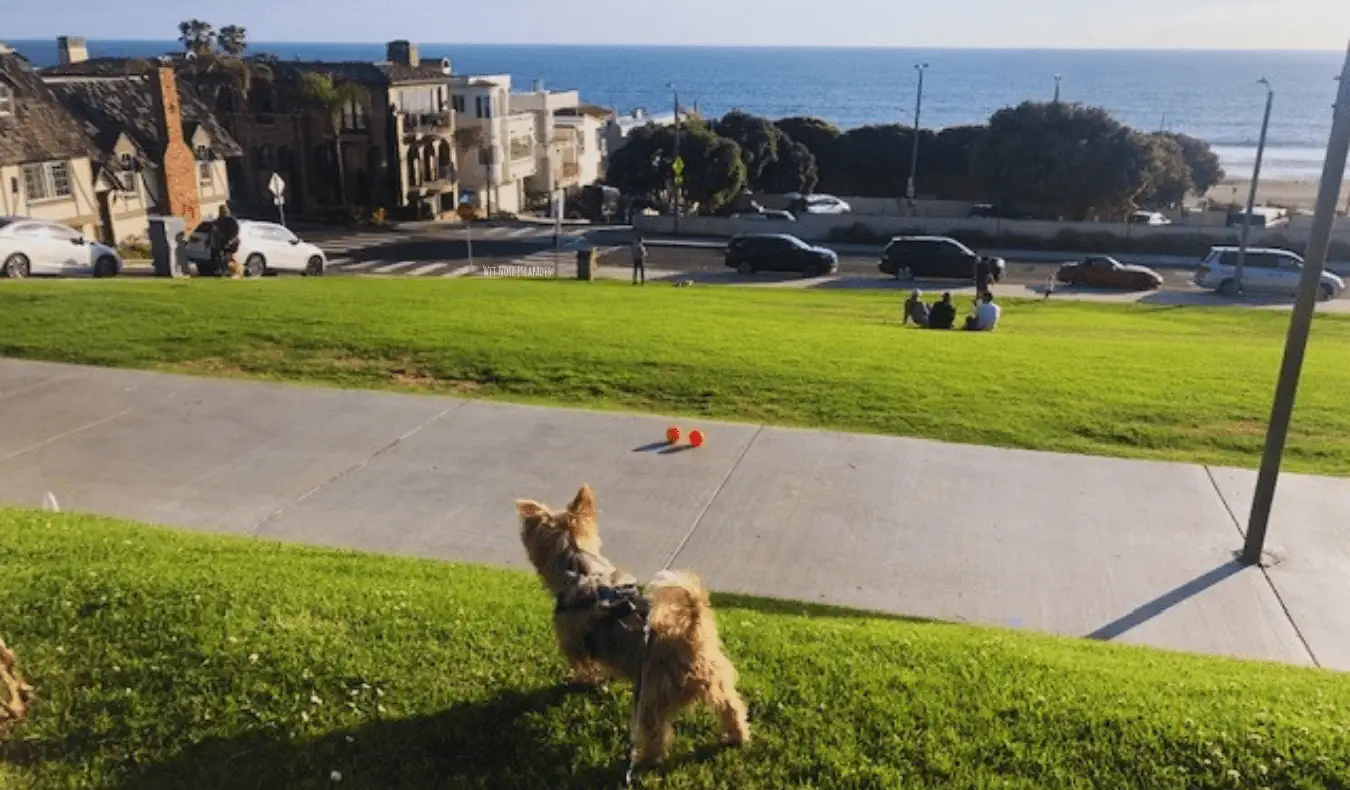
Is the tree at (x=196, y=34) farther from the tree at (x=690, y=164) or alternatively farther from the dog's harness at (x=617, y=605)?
the dog's harness at (x=617, y=605)

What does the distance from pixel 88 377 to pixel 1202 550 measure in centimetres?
1150

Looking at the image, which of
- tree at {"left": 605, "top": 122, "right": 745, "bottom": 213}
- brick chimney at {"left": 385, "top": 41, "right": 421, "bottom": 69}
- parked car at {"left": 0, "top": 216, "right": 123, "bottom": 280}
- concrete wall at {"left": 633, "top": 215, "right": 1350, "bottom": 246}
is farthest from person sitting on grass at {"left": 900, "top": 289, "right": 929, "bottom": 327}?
brick chimney at {"left": 385, "top": 41, "right": 421, "bottom": 69}

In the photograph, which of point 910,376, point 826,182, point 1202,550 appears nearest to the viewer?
point 1202,550

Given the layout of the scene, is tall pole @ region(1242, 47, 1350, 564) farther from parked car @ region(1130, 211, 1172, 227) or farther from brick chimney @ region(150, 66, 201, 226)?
parked car @ region(1130, 211, 1172, 227)

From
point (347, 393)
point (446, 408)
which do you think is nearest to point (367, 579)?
point (446, 408)

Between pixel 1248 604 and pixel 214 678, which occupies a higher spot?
pixel 214 678

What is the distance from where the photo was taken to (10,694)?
4.96m

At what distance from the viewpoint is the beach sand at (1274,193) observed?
73250 mm

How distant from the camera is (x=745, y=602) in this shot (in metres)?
6.82

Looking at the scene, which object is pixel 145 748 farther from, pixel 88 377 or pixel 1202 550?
pixel 88 377

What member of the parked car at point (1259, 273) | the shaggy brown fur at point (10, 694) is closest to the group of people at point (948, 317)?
the shaggy brown fur at point (10, 694)

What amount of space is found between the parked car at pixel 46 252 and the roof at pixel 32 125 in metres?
13.5

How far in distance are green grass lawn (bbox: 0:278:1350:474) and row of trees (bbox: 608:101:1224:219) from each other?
3322 centimetres

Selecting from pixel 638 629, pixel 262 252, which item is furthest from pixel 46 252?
pixel 638 629
